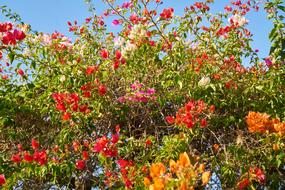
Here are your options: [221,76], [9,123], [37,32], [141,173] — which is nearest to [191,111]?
[141,173]

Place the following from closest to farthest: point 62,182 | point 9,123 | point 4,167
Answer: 1. point 4,167
2. point 62,182
3. point 9,123

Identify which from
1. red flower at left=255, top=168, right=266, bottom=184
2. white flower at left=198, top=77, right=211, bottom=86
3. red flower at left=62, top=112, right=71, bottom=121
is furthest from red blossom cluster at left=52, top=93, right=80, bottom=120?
red flower at left=255, top=168, right=266, bottom=184

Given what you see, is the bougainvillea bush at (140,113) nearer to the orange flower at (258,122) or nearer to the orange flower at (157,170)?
the orange flower at (258,122)

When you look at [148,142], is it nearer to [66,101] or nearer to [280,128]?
[66,101]

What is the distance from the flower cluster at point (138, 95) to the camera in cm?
392

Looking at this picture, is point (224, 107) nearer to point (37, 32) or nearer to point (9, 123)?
point (9, 123)

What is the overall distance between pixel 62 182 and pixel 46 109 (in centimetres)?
67

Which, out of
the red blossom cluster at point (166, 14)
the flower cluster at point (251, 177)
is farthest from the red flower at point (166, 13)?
the flower cluster at point (251, 177)

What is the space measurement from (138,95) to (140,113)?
13.6 inches

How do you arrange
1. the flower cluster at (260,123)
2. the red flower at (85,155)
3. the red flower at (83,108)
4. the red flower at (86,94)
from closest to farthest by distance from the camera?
the flower cluster at (260,123) → the red flower at (85,155) → the red flower at (83,108) → the red flower at (86,94)

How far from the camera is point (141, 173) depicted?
11.2ft

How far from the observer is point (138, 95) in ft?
12.9

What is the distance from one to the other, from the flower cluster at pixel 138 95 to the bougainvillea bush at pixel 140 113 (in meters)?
0.01

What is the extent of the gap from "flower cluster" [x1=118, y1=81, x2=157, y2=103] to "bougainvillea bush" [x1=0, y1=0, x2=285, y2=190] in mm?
10
